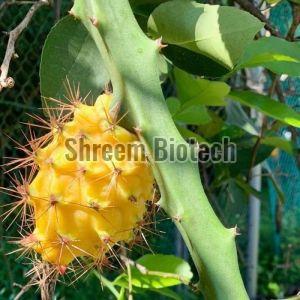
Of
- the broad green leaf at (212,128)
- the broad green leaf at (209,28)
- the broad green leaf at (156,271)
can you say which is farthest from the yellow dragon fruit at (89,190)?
the broad green leaf at (212,128)

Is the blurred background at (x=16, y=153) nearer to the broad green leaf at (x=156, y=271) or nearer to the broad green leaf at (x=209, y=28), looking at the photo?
the broad green leaf at (x=156, y=271)

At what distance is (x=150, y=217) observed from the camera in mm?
602

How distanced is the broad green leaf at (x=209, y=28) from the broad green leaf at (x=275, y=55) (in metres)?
0.14

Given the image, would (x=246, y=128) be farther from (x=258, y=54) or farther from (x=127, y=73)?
(x=127, y=73)

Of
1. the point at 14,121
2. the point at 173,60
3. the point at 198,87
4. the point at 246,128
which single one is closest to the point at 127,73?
the point at 173,60

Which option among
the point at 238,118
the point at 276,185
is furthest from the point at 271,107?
the point at 276,185

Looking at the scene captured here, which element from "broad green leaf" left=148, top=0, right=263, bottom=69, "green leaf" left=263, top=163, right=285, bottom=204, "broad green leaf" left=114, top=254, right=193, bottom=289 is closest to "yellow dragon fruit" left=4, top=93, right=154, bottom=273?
"broad green leaf" left=148, top=0, right=263, bottom=69

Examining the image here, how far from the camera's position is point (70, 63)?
676 mm

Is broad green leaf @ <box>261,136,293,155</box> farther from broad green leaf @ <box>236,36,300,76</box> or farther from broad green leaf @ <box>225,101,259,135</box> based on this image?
broad green leaf @ <box>236,36,300,76</box>

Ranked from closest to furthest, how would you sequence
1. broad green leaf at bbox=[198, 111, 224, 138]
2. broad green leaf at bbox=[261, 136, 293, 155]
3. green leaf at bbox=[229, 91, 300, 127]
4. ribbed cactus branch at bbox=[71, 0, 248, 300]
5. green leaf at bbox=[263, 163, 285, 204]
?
ribbed cactus branch at bbox=[71, 0, 248, 300], green leaf at bbox=[229, 91, 300, 127], broad green leaf at bbox=[261, 136, 293, 155], broad green leaf at bbox=[198, 111, 224, 138], green leaf at bbox=[263, 163, 285, 204]

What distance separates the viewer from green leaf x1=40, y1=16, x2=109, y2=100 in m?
0.66

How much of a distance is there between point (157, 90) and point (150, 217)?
0.50ft

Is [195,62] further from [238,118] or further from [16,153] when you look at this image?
[16,153]

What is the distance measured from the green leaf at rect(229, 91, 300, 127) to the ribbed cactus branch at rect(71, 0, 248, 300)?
1.22 feet
